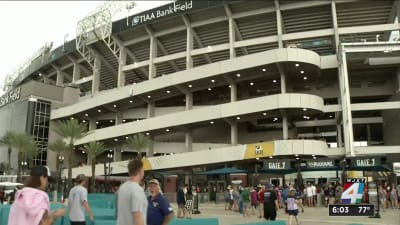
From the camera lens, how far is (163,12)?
176 feet

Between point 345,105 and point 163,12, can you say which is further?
point 163,12

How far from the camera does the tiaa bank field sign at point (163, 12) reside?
51812 mm

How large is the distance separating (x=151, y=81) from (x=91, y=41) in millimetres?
13401

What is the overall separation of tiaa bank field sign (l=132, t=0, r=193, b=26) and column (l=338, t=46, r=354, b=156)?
18.2 m

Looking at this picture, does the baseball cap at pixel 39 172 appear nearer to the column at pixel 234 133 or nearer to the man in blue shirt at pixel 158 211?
the man in blue shirt at pixel 158 211

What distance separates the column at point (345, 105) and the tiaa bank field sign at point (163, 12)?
18.2m

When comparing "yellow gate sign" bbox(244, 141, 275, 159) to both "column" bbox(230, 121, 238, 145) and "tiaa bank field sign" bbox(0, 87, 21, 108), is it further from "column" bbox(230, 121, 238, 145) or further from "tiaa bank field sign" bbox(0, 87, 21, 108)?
"tiaa bank field sign" bbox(0, 87, 21, 108)

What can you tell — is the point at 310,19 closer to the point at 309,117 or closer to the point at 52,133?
the point at 309,117

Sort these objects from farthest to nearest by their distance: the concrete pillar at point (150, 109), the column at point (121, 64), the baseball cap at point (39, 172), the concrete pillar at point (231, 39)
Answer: the column at point (121, 64), the concrete pillar at point (150, 109), the concrete pillar at point (231, 39), the baseball cap at point (39, 172)

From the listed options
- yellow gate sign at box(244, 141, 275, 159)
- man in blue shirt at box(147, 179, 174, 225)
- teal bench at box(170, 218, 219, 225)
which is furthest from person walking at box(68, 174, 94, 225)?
yellow gate sign at box(244, 141, 275, 159)

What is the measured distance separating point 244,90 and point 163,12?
1331 cm

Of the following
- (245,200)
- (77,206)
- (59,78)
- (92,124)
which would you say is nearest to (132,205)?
(77,206)

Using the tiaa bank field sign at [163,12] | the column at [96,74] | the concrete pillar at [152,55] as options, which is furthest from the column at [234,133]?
the column at [96,74]

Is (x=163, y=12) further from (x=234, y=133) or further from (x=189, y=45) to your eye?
(x=234, y=133)
